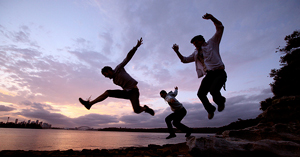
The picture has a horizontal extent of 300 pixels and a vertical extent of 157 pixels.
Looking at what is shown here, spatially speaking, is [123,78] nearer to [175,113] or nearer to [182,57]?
[182,57]

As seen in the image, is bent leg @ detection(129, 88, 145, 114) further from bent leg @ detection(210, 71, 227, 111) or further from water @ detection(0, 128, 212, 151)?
bent leg @ detection(210, 71, 227, 111)

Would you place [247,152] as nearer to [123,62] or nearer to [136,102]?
[136,102]

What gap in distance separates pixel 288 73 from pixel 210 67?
944 inches

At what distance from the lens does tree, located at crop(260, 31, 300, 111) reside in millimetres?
18969

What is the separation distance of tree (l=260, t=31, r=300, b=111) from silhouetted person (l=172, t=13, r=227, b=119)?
21.5 meters

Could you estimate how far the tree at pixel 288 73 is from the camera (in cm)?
1897

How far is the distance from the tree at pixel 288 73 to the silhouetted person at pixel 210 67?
21.5 metres

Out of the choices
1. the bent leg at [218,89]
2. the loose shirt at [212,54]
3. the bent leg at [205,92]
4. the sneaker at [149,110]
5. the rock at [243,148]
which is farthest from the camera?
the sneaker at [149,110]

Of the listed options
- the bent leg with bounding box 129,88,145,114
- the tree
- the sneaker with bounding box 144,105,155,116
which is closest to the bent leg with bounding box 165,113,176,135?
the sneaker with bounding box 144,105,155,116

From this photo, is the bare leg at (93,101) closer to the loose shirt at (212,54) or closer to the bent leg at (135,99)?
the bent leg at (135,99)

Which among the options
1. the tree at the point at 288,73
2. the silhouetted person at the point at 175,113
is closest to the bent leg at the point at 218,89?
the silhouetted person at the point at 175,113

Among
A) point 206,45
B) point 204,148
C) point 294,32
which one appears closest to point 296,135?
point 204,148

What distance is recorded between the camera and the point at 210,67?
434 cm

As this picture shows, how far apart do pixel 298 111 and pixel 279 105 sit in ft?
4.68
